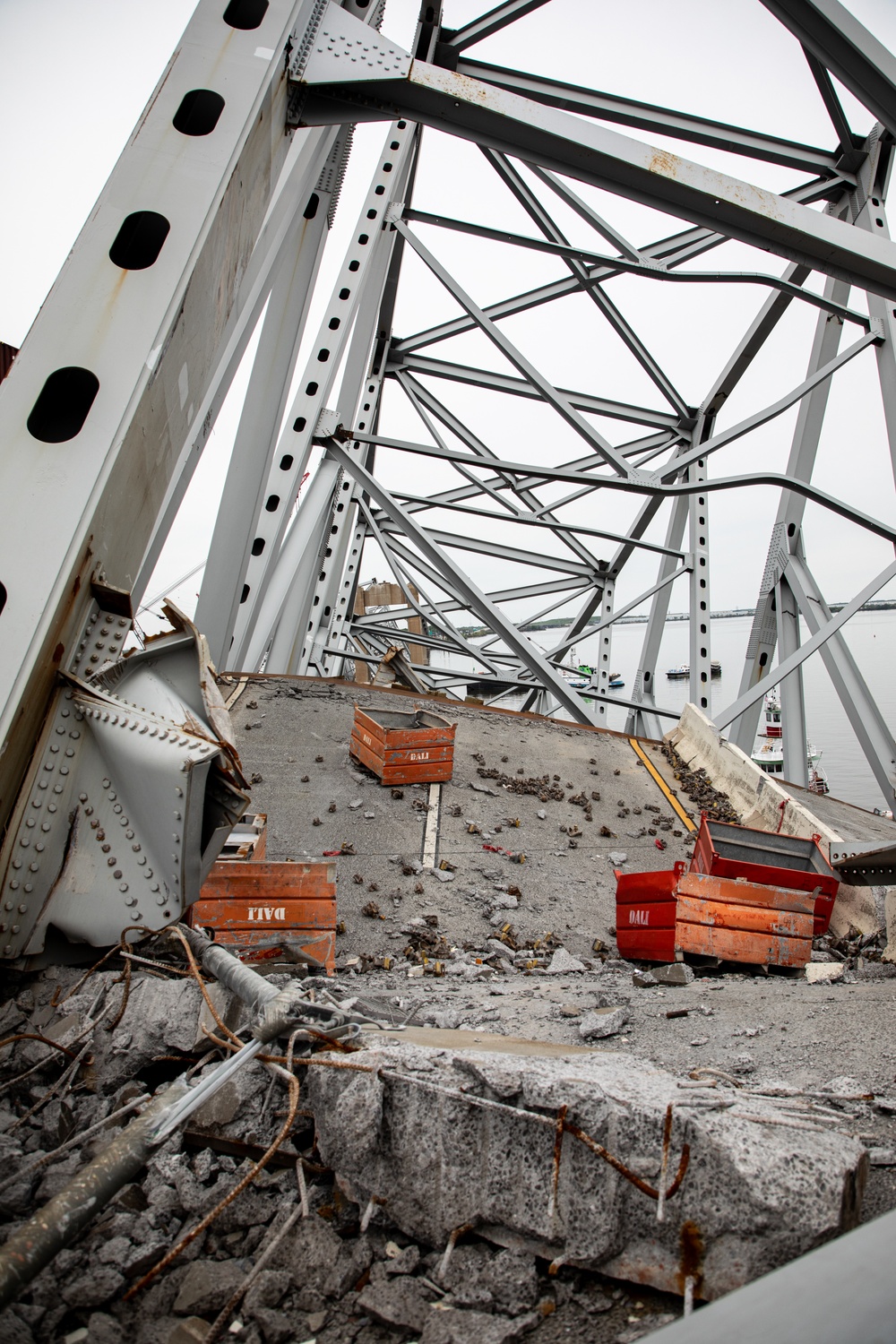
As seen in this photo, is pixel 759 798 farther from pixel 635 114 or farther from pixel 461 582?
pixel 635 114

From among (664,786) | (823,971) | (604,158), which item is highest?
(604,158)

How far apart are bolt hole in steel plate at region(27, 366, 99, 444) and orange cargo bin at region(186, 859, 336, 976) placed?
2.48 meters

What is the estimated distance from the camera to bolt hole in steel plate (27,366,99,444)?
101 inches

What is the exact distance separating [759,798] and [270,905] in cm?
674

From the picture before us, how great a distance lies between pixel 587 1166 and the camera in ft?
5.71

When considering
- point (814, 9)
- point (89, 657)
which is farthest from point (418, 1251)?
point (814, 9)

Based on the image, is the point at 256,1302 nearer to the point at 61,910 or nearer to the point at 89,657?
the point at 61,910

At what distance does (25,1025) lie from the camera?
2590 mm

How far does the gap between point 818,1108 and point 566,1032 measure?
1333mm

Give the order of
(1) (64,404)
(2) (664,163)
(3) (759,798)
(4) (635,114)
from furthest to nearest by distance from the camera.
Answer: (3) (759,798) < (4) (635,114) < (2) (664,163) < (1) (64,404)

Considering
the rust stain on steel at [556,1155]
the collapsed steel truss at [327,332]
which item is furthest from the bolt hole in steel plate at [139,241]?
the rust stain on steel at [556,1155]

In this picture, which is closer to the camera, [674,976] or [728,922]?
[674,976]

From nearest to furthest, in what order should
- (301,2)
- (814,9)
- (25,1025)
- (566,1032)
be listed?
(25,1025)
(566,1032)
(301,2)
(814,9)

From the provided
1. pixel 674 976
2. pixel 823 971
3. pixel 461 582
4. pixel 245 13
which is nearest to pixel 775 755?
pixel 461 582
